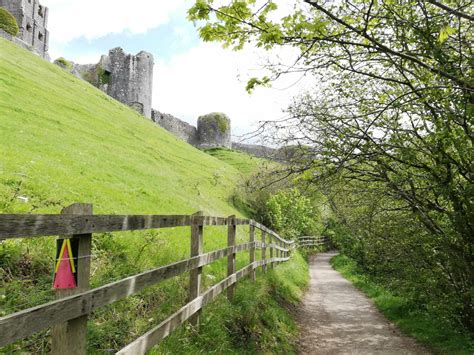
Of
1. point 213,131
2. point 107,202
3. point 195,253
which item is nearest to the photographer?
point 195,253

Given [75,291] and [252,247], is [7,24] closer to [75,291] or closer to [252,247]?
[252,247]

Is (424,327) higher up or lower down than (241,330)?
lower down

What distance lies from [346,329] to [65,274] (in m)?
7.42

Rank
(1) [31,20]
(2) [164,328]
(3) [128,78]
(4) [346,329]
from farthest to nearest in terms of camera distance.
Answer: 1. (3) [128,78]
2. (1) [31,20]
3. (4) [346,329]
4. (2) [164,328]

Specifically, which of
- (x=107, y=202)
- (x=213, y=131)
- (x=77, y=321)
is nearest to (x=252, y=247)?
(x=107, y=202)

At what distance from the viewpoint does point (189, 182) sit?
2484 cm

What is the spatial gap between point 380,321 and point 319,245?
29.0 m

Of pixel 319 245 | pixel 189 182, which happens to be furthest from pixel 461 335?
pixel 319 245

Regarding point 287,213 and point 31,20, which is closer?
point 287,213

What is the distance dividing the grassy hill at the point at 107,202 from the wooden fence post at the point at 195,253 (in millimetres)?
244

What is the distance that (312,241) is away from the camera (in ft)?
115

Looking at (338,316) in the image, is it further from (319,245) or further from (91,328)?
(319,245)

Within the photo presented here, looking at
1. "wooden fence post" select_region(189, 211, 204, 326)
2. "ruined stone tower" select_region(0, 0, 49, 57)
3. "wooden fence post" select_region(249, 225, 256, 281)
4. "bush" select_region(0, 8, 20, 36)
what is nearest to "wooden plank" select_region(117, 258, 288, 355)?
"wooden fence post" select_region(189, 211, 204, 326)

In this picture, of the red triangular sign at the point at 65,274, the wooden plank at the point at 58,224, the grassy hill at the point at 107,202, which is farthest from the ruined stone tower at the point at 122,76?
the red triangular sign at the point at 65,274
